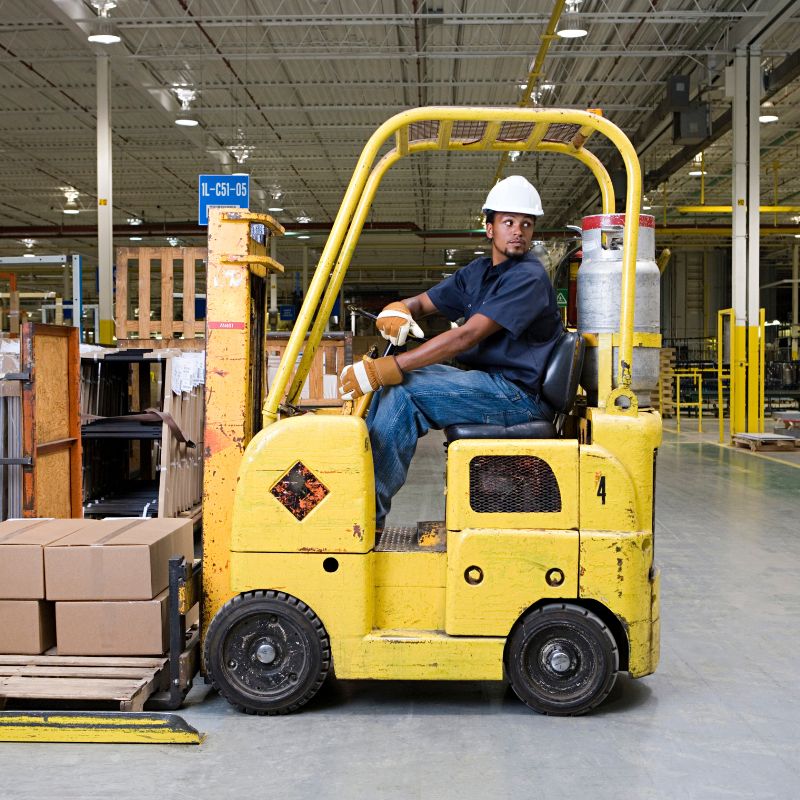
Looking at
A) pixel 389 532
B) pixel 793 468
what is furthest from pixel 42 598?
pixel 793 468

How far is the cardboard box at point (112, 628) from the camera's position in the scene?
3535 mm

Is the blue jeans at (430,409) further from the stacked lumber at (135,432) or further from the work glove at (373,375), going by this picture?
the stacked lumber at (135,432)

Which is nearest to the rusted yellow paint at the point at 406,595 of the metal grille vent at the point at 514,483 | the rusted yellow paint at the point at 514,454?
the rusted yellow paint at the point at 514,454

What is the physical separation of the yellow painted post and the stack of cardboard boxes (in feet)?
0.78

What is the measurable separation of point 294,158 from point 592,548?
767 inches

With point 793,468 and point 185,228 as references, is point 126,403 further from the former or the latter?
point 185,228

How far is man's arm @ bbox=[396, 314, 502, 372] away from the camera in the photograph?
3324 millimetres

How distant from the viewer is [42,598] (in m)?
3.56

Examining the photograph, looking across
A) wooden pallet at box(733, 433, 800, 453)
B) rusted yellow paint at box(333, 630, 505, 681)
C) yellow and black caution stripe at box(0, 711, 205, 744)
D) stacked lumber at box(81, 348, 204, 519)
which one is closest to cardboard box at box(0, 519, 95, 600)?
yellow and black caution stripe at box(0, 711, 205, 744)

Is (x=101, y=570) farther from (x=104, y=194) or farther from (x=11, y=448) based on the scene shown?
(x=104, y=194)

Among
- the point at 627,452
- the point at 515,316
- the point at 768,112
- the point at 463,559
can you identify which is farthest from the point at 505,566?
the point at 768,112

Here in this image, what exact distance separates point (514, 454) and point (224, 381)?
3.82 ft

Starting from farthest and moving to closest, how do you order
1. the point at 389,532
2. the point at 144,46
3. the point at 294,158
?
the point at 294,158
the point at 144,46
the point at 389,532

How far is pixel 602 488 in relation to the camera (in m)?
3.31
